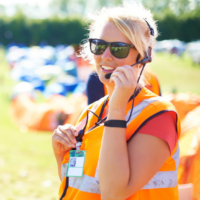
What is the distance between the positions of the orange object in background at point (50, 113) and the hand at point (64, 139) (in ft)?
16.9

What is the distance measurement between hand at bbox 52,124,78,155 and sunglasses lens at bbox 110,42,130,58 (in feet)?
1.67

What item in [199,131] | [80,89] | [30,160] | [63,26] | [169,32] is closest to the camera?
[199,131]

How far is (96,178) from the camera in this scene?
1368 millimetres

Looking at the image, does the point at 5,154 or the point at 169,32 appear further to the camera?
the point at 169,32

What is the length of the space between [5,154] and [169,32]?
28543mm

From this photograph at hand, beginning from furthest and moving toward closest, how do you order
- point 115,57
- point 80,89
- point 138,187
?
1. point 80,89
2. point 115,57
3. point 138,187

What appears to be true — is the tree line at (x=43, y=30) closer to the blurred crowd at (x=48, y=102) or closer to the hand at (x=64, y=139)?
the blurred crowd at (x=48, y=102)

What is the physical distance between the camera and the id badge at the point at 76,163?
146 cm

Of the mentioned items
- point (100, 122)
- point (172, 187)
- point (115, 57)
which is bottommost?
point (172, 187)

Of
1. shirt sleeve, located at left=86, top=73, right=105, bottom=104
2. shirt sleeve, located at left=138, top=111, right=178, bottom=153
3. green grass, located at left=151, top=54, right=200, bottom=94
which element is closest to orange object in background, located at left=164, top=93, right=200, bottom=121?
shirt sleeve, located at left=86, top=73, right=105, bottom=104

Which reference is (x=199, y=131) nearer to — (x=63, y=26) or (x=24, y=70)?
(x=24, y=70)

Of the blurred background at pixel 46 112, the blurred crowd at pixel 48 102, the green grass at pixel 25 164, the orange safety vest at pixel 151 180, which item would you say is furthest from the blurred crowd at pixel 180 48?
the orange safety vest at pixel 151 180

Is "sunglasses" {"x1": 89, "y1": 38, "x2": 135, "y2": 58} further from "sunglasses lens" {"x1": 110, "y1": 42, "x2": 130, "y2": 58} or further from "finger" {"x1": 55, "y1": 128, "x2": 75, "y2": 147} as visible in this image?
"finger" {"x1": 55, "y1": 128, "x2": 75, "y2": 147}

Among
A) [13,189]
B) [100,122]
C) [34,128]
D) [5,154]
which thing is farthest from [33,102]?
[100,122]
